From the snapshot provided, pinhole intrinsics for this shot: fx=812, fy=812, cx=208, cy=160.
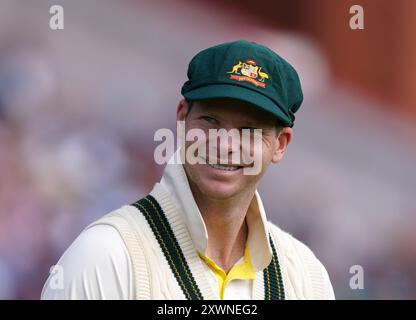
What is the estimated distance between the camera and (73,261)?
1790 mm

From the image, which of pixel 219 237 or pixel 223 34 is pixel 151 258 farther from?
pixel 223 34

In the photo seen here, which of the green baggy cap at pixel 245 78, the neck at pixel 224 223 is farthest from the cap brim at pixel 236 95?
the neck at pixel 224 223

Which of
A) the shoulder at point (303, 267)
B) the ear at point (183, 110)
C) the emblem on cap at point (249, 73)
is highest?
the emblem on cap at point (249, 73)

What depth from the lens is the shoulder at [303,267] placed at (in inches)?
82.3

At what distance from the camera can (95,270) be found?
178 cm

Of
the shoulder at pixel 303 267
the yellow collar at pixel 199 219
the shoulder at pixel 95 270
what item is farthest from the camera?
the shoulder at pixel 303 267

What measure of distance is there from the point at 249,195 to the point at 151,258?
30cm

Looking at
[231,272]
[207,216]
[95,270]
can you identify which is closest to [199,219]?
[207,216]

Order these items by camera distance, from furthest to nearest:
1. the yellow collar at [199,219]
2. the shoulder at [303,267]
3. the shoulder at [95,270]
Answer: the shoulder at [303,267]
the yellow collar at [199,219]
the shoulder at [95,270]

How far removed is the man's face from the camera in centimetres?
186

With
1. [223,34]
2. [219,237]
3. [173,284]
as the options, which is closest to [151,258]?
[173,284]

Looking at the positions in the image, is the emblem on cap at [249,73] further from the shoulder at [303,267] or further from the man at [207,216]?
the shoulder at [303,267]

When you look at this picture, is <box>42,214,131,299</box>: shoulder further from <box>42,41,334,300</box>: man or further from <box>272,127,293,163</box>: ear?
<box>272,127,293,163</box>: ear

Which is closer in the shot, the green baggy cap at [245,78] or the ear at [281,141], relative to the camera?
the green baggy cap at [245,78]
